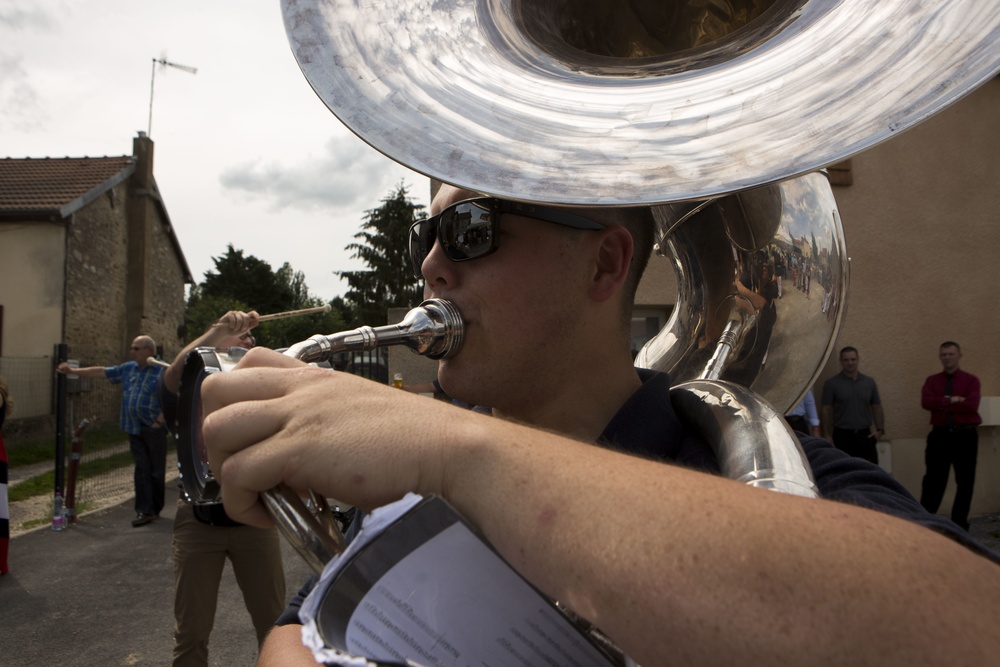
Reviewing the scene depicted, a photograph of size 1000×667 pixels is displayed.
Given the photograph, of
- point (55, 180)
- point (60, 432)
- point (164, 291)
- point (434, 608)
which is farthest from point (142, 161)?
point (434, 608)

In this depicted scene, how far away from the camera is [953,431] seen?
20.9 feet

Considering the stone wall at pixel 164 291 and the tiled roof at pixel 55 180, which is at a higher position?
the tiled roof at pixel 55 180

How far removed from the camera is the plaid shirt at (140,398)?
23.9 ft

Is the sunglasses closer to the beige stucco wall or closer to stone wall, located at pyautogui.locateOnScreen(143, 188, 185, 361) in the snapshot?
the beige stucco wall

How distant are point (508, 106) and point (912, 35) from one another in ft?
1.69

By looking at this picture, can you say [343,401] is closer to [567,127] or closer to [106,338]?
[567,127]

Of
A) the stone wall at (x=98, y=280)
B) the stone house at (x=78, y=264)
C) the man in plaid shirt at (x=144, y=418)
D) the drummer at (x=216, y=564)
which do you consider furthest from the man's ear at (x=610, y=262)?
the stone wall at (x=98, y=280)

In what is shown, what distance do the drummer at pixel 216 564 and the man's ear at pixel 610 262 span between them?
2378mm

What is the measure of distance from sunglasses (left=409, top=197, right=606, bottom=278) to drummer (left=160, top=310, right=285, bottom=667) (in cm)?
232

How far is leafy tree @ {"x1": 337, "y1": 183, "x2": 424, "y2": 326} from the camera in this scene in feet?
109

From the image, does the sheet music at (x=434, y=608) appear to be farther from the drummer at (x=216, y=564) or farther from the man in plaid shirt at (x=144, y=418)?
the man in plaid shirt at (x=144, y=418)

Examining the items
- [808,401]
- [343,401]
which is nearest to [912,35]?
[343,401]

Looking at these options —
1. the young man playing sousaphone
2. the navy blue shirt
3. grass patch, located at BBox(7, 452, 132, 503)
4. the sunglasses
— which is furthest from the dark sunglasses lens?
grass patch, located at BBox(7, 452, 132, 503)

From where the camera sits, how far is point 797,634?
567mm
